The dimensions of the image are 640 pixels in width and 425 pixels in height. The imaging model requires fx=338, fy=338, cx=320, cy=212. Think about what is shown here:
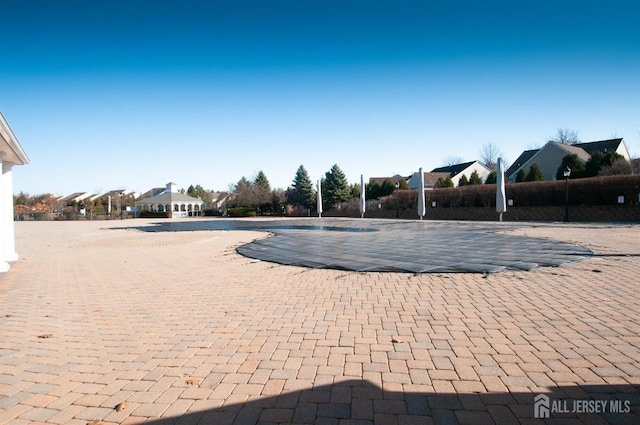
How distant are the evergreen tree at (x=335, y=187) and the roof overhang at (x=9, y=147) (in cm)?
3402

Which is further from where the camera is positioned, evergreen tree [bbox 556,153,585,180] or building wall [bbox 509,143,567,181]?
building wall [bbox 509,143,567,181]

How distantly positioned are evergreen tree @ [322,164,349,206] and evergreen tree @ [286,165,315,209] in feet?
6.20

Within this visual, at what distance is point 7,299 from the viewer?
17.0 feet

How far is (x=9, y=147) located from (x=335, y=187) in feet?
119

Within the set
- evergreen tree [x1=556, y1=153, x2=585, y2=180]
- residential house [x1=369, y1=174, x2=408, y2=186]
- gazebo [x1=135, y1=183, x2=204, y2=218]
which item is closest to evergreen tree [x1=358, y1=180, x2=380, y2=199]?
residential house [x1=369, y1=174, x2=408, y2=186]

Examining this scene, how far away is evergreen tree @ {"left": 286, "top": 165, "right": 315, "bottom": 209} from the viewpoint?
4338cm

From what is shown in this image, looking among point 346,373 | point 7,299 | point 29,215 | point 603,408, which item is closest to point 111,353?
point 346,373

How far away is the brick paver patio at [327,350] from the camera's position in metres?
2.20

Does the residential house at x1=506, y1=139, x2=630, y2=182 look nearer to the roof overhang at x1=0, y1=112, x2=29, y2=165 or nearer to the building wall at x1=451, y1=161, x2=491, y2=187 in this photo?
the building wall at x1=451, y1=161, x2=491, y2=187

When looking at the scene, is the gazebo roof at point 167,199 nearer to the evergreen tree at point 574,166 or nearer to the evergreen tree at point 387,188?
the evergreen tree at point 387,188

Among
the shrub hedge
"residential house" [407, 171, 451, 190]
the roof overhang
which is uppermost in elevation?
"residential house" [407, 171, 451, 190]

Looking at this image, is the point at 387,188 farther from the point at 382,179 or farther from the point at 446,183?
the point at 382,179

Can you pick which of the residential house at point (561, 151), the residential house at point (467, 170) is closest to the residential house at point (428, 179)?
the residential house at point (467, 170)

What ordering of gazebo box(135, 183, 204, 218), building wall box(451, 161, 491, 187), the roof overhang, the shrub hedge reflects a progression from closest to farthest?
1. the roof overhang
2. the shrub hedge
3. building wall box(451, 161, 491, 187)
4. gazebo box(135, 183, 204, 218)
